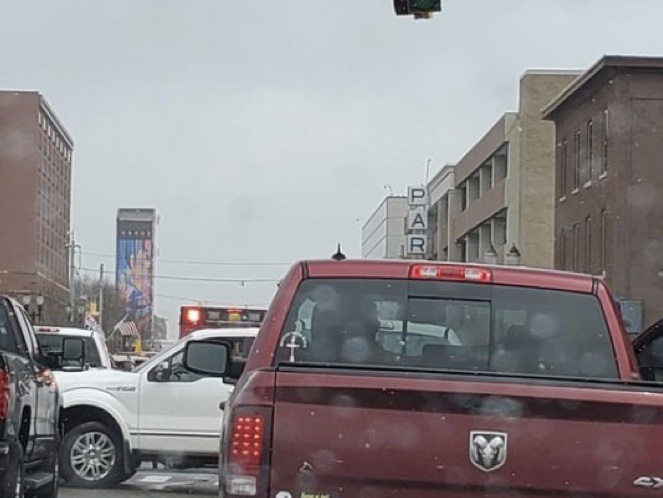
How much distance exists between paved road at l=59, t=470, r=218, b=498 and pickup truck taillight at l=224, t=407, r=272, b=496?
921cm

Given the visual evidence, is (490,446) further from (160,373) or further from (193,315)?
(193,315)

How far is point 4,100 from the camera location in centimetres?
9069

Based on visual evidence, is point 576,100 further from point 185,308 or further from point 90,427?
point 90,427

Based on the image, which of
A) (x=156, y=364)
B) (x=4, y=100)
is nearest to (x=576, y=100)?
(x=156, y=364)

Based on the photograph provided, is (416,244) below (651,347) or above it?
above

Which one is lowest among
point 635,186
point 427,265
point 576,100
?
point 427,265

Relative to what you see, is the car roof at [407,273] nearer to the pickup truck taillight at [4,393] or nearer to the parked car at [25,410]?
the pickup truck taillight at [4,393]

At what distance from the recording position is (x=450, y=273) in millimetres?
6641

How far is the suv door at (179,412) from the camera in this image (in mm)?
15344

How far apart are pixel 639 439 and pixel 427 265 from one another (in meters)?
1.60

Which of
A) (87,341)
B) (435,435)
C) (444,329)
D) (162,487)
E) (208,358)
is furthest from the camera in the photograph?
(87,341)

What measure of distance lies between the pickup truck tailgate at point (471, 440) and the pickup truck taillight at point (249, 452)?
83 millimetres

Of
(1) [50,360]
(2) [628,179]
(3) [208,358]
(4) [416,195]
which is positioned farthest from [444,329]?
(4) [416,195]

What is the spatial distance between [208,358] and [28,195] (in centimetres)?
8287
